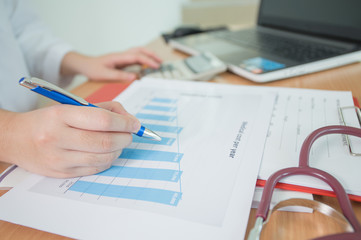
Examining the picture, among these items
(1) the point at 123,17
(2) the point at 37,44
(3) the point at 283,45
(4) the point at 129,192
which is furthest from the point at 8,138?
(1) the point at 123,17

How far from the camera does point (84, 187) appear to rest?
287mm

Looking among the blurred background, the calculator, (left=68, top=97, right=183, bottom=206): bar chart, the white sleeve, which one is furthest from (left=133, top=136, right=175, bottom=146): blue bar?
the blurred background

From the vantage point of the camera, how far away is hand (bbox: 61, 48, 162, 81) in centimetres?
61

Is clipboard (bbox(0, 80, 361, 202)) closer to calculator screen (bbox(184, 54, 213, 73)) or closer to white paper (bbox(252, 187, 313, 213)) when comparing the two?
white paper (bbox(252, 187, 313, 213))

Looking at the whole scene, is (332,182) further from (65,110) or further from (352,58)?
(352,58)

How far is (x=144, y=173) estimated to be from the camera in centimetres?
30

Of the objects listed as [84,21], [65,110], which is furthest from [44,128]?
[84,21]

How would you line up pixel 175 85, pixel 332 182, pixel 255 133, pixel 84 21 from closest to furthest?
pixel 332 182, pixel 255 133, pixel 175 85, pixel 84 21

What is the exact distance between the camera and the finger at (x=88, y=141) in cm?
28

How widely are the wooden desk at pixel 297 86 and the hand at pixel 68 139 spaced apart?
0.06 metres

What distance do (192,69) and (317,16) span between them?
0.35 m

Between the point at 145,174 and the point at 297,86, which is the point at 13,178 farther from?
the point at 297,86

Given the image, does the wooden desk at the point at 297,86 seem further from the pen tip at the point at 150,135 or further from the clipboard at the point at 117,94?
the pen tip at the point at 150,135

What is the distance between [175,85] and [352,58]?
0.39m
